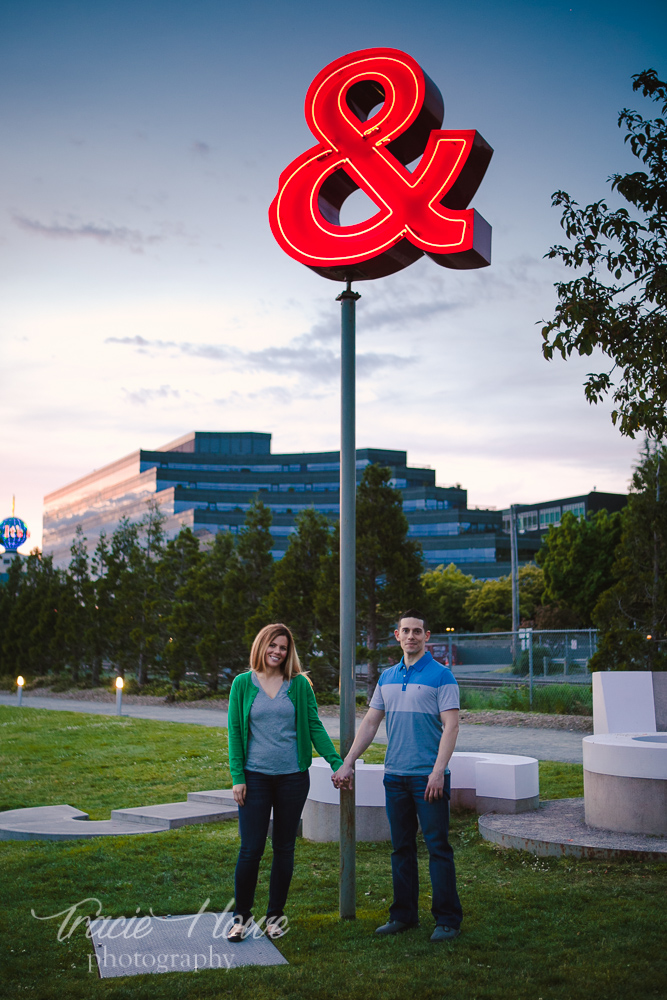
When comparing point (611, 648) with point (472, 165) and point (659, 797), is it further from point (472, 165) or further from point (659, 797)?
point (472, 165)

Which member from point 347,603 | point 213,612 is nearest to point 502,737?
point 347,603

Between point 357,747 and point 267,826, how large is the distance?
694mm

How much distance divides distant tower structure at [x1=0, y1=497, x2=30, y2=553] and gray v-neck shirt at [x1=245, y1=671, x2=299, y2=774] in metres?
71.6

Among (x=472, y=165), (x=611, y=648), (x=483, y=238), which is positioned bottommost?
(x=611, y=648)

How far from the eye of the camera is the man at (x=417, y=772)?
17.1ft

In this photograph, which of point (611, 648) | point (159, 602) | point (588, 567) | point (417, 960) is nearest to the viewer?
point (417, 960)

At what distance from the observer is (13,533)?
7269 centimetres

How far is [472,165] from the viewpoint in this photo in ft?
20.9

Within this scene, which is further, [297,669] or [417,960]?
[297,669]

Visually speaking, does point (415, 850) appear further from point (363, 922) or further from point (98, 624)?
point (98, 624)

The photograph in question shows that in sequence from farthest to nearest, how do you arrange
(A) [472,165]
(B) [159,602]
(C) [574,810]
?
(B) [159,602]
(C) [574,810]
(A) [472,165]

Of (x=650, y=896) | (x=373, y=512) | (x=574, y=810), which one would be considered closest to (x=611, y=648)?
(x=373, y=512)

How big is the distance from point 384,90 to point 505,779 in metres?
6.35

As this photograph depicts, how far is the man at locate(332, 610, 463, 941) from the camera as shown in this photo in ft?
17.1
